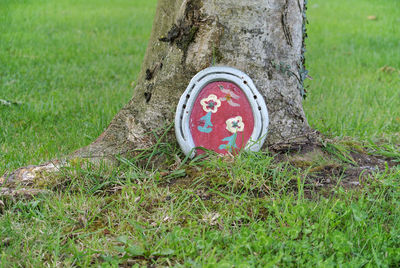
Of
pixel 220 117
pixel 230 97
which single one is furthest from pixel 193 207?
pixel 230 97

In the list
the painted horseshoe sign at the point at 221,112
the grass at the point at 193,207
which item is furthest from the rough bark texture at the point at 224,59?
the grass at the point at 193,207

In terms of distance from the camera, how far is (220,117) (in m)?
2.50

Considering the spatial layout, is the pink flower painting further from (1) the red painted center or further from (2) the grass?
(2) the grass

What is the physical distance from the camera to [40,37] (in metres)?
6.27

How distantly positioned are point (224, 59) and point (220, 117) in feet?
1.08

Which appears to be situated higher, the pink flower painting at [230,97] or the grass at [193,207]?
the pink flower painting at [230,97]

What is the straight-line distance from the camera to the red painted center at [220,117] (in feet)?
8.16

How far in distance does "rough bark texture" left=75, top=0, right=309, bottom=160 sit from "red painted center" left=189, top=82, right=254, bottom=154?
0.14 m

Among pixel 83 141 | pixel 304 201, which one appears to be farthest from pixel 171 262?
pixel 83 141

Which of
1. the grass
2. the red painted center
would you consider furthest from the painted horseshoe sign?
the grass

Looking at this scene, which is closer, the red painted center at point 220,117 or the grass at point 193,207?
the grass at point 193,207

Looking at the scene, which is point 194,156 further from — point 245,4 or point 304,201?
point 245,4

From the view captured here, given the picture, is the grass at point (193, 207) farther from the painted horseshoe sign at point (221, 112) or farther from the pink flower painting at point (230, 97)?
the pink flower painting at point (230, 97)

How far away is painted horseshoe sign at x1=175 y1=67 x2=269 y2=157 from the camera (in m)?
2.46
